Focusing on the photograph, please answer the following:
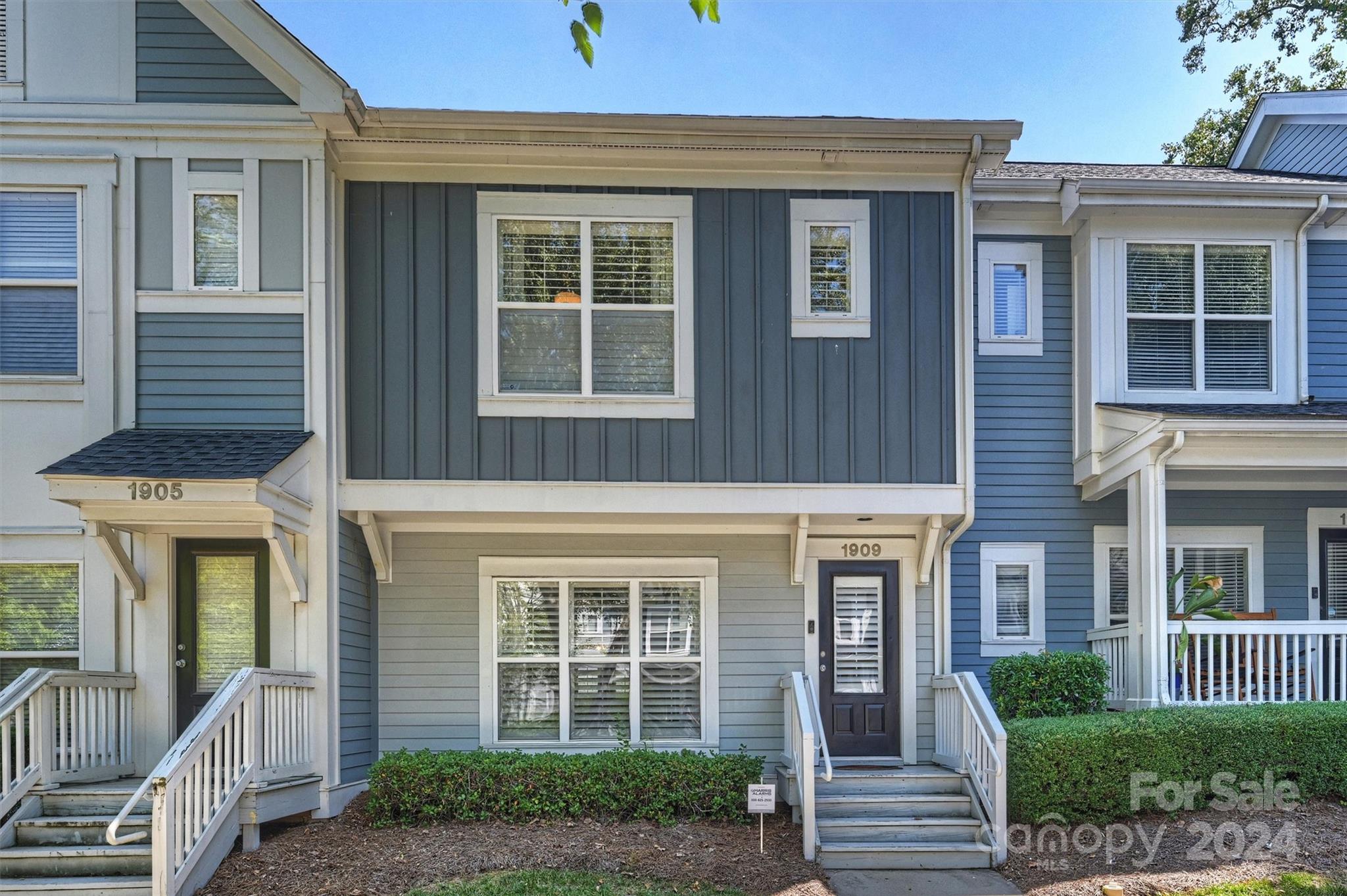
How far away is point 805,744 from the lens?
7.48 m

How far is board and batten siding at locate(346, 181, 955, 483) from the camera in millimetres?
8523

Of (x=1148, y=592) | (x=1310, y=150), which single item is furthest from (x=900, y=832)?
(x=1310, y=150)

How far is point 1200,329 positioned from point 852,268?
3929mm

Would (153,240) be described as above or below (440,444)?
above

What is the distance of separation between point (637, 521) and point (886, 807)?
3318 millimetres

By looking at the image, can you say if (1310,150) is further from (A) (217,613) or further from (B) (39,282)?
(B) (39,282)

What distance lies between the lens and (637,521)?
922 centimetres

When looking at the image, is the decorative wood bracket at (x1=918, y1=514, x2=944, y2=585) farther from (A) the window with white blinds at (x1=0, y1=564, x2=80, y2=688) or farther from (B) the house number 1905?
(A) the window with white blinds at (x1=0, y1=564, x2=80, y2=688)

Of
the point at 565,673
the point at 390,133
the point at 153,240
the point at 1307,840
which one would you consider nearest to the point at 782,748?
the point at 565,673

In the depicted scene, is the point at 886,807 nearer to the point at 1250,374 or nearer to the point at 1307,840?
the point at 1307,840

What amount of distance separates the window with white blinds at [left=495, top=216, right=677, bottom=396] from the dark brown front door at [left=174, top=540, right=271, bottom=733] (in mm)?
2739

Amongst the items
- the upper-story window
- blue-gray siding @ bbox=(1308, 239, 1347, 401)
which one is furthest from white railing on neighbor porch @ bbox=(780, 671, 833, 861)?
the upper-story window

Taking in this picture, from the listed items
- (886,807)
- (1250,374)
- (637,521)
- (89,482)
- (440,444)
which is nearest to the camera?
(89,482)

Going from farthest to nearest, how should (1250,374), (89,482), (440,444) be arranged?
(1250,374) → (440,444) → (89,482)
